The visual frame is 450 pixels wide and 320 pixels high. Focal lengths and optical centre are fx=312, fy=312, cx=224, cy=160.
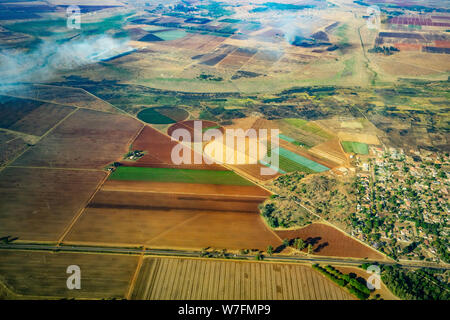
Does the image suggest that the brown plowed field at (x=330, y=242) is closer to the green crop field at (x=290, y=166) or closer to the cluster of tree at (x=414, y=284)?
the cluster of tree at (x=414, y=284)

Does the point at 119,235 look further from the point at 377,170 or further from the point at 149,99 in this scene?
the point at 149,99

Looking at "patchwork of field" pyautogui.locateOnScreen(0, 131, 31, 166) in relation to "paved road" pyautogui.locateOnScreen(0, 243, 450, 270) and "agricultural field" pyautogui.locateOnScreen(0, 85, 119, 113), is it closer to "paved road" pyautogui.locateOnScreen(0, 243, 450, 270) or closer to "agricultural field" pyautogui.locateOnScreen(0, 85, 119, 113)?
"agricultural field" pyautogui.locateOnScreen(0, 85, 119, 113)

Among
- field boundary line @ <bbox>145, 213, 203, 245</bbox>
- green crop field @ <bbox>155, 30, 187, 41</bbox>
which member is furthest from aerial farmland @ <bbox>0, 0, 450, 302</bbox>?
green crop field @ <bbox>155, 30, 187, 41</bbox>

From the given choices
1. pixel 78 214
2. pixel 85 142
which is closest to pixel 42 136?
pixel 85 142

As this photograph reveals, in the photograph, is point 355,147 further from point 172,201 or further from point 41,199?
point 41,199

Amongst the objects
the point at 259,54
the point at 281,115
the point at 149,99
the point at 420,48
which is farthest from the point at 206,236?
the point at 420,48

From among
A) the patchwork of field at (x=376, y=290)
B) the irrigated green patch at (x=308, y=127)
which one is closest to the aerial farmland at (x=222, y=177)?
the patchwork of field at (x=376, y=290)

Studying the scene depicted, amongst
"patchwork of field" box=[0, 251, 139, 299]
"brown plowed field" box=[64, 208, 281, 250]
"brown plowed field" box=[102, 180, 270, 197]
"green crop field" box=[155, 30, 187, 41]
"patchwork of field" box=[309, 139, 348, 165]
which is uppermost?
"green crop field" box=[155, 30, 187, 41]
